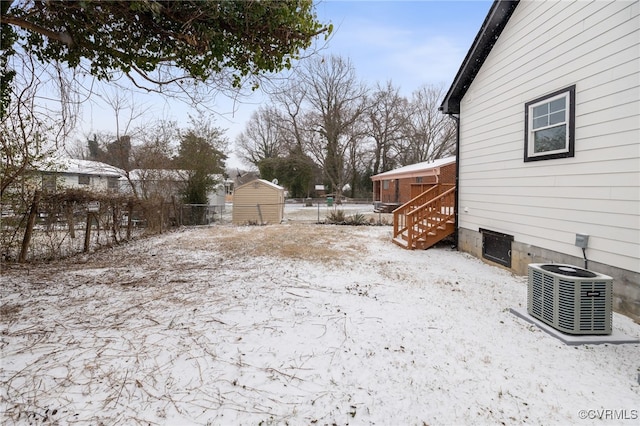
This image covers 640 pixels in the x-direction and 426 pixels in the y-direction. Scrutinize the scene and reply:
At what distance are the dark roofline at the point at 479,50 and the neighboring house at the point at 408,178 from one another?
16.4 ft

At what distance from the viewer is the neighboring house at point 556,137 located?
3.41 meters

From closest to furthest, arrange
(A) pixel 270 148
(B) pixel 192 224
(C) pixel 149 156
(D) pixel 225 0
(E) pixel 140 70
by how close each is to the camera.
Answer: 1. (D) pixel 225 0
2. (E) pixel 140 70
3. (C) pixel 149 156
4. (B) pixel 192 224
5. (A) pixel 270 148

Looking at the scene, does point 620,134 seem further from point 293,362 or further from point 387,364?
point 293,362

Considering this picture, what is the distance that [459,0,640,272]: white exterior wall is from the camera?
339cm

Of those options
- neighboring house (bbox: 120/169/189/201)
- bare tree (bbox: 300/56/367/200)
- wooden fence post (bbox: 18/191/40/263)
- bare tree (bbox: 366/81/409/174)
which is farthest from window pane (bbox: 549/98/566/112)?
bare tree (bbox: 366/81/409/174)

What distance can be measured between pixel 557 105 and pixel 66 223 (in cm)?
874

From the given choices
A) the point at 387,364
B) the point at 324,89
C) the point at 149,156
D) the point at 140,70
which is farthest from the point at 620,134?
the point at 324,89

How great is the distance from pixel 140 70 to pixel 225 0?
2061 millimetres

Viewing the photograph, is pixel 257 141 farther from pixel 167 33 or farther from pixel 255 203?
pixel 167 33

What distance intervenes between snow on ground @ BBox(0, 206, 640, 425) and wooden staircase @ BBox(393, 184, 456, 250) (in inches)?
110

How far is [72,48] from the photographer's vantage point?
3893 millimetres

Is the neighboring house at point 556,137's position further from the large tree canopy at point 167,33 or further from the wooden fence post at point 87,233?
the wooden fence post at point 87,233

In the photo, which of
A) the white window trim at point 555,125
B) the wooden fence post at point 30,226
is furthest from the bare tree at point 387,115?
the wooden fence post at point 30,226

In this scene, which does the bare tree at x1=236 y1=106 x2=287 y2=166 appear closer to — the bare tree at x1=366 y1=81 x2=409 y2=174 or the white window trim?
the bare tree at x1=366 y1=81 x2=409 y2=174
